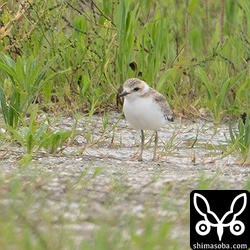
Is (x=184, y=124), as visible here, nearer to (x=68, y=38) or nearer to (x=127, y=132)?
(x=127, y=132)

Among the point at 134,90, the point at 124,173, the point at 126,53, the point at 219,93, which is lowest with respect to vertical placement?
the point at 124,173

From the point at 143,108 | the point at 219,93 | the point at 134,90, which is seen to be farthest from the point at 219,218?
the point at 219,93

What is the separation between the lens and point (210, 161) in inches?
278

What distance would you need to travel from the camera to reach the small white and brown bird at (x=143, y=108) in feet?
23.9

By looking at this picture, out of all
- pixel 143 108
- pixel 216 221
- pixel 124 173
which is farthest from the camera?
pixel 143 108

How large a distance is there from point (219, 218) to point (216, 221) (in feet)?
0.09

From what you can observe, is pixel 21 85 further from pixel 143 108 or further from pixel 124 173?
pixel 124 173

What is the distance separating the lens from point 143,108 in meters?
7.30

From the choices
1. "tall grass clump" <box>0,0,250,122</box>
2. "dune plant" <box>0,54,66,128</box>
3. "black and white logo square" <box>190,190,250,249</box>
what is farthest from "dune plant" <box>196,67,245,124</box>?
"black and white logo square" <box>190,190,250,249</box>

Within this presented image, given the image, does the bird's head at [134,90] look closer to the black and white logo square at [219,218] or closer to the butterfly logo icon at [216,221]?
the black and white logo square at [219,218]

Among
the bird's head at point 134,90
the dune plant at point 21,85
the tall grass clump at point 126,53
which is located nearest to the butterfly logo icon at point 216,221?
the bird's head at point 134,90

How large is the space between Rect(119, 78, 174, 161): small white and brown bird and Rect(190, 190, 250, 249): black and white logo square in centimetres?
220

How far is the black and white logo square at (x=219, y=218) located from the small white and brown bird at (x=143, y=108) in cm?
220

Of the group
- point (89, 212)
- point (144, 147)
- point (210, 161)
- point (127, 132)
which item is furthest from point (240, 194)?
point (127, 132)
